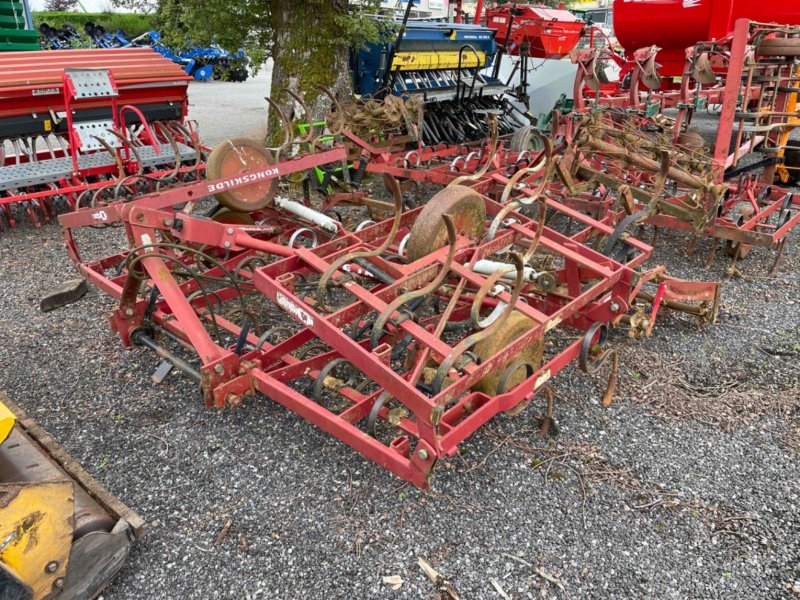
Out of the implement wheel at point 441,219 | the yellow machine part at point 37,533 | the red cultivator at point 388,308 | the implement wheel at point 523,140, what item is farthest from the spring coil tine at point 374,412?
the implement wheel at point 523,140

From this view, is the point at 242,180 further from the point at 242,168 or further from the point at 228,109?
the point at 228,109

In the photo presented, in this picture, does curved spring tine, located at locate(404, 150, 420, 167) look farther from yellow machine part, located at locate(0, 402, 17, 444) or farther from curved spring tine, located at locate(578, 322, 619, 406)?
yellow machine part, located at locate(0, 402, 17, 444)

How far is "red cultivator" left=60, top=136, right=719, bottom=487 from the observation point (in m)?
2.59

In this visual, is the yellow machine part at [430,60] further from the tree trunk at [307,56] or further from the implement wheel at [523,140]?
the implement wheel at [523,140]

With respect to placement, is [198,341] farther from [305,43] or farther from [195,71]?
[195,71]

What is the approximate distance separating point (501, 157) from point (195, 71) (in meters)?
15.4

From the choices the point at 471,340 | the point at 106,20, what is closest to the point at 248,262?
the point at 471,340

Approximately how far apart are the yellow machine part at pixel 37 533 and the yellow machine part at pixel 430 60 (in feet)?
24.1

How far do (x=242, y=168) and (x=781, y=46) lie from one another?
5.01 meters

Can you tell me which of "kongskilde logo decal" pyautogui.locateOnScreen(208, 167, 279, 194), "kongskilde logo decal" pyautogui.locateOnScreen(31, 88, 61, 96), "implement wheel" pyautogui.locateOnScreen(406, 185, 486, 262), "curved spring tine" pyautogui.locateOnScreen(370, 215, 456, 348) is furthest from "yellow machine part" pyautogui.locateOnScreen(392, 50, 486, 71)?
"curved spring tine" pyautogui.locateOnScreen(370, 215, 456, 348)

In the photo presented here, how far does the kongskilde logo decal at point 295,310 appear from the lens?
105 inches

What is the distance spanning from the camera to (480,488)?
110 inches

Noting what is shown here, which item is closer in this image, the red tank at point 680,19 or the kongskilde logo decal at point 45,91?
the kongskilde logo decal at point 45,91

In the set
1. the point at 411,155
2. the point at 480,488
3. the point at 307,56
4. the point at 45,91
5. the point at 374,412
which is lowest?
the point at 480,488
